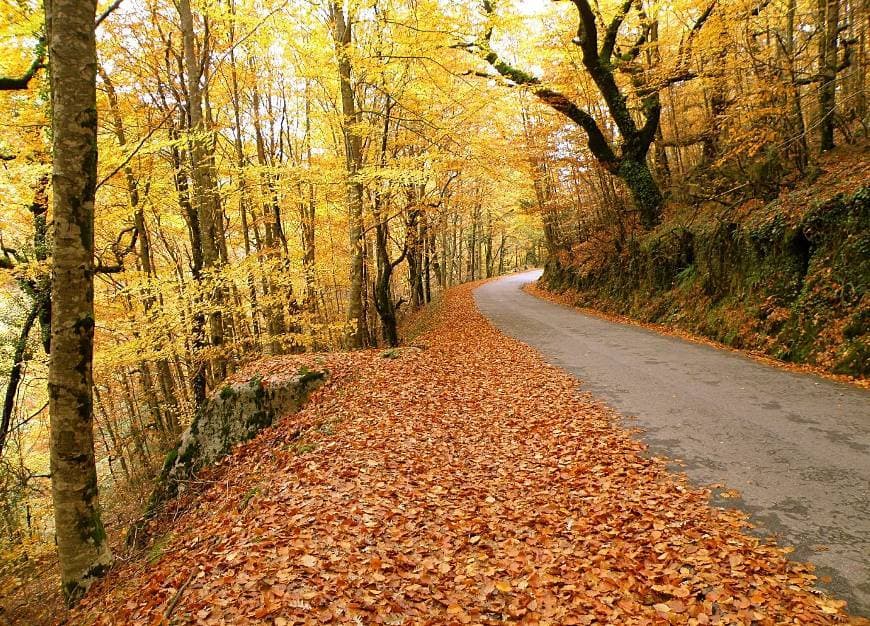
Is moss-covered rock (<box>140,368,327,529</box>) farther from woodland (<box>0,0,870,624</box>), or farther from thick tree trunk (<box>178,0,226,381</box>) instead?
thick tree trunk (<box>178,0,226,381</box>)

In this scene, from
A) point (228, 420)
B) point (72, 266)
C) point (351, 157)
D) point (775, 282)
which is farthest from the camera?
point (351, 157)

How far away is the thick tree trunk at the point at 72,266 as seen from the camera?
4094mm

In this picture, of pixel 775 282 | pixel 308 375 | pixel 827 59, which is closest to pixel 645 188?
pixel 827 59

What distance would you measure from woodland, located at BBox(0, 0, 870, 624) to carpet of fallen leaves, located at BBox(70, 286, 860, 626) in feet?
0.79

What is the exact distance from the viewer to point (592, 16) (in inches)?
555

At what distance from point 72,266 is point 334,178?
916 cm

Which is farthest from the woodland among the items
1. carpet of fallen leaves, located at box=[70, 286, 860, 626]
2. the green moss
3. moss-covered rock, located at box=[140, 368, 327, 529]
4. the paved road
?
moss-covered rock, located at box=[140, 368, 327, 529]

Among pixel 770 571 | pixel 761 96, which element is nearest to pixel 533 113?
pixel 761 96

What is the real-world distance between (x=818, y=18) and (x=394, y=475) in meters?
13.6

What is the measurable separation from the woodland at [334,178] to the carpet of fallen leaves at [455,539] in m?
0.24

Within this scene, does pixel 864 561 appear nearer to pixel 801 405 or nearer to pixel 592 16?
pixel 801 405

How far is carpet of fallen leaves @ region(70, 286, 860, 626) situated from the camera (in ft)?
11.5

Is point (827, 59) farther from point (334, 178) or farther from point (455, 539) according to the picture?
point (455, 539)

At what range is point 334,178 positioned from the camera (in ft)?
41.8
